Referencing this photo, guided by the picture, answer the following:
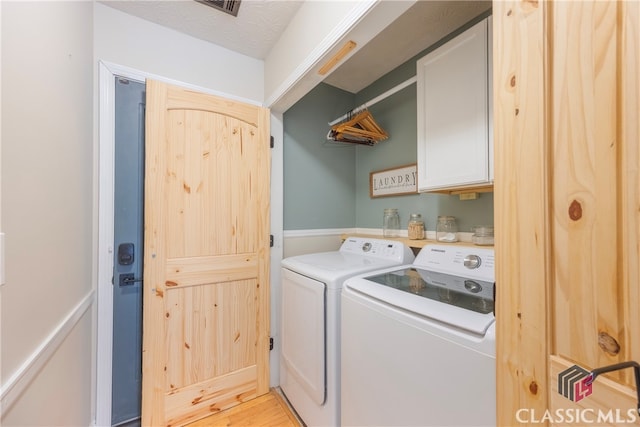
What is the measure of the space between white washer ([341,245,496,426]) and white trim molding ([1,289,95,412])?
1096 mm

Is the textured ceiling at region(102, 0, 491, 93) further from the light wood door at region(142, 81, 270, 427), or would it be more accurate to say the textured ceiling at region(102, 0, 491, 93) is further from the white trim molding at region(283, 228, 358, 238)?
the white trim molding at region(283, 228, 358, 238)

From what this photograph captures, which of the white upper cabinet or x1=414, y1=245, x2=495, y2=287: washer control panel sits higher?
the white upper cabinet

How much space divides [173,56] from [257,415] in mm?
2465

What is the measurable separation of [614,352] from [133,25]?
2455 mm

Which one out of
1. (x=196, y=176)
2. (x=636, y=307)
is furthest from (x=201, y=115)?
(x=636, y=307)

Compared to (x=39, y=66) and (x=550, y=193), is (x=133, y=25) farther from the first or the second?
(x=550, y=193)

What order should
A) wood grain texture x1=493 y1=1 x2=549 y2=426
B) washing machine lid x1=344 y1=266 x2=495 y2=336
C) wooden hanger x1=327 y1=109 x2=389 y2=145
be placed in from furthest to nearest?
wooden hanger x1=327 y1=109 x2=389 y2=145 → washing machine lid x1=344 y1=266 x2=495 y2=336 → wood grain texture x1=493 y1=1 x2=549 y2=426

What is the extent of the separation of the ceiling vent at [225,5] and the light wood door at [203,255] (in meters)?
0.50

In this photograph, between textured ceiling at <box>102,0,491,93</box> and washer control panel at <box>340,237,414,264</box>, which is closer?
textured ceiling at <box>102,0,491,93</box>

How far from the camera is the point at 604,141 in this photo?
0.41 m

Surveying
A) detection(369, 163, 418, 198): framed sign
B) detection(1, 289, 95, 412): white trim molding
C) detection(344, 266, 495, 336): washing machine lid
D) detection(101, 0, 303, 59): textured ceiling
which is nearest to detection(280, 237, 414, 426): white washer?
detection(344, 266, 495, 336): washing machine lid

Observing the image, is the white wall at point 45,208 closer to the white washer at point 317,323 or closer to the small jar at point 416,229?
the white washer at point 317,323

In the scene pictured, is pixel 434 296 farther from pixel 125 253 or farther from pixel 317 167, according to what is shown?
pixel 125 253

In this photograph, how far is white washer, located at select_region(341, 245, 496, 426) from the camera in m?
0.74
